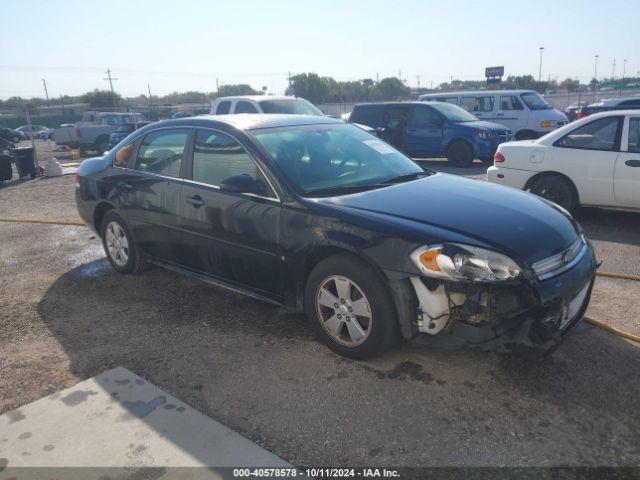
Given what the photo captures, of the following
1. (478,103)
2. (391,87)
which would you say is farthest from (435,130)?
(391,87)

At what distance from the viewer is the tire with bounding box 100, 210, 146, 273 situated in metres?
5.31

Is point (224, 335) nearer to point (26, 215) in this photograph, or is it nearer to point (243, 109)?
point (26, 215)

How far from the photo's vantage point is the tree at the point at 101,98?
207 feet

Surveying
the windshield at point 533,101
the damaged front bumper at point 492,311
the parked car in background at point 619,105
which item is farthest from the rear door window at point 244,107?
the damaged front bumper at point 492,311

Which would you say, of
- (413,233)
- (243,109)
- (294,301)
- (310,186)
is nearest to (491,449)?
(413,233)

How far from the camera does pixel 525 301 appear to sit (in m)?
3.01

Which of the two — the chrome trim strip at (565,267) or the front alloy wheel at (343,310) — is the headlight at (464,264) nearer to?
the chrome trim strip at (565,267)

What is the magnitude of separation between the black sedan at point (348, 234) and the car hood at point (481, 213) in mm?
13

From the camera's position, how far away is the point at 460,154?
13328 millimetres

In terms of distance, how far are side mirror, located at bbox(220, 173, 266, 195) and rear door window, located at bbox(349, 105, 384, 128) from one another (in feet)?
36.1

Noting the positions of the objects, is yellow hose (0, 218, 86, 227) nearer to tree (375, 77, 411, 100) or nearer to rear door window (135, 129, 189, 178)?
rear door window (135, 129, 189, 178)

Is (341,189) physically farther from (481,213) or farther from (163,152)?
(163,152)

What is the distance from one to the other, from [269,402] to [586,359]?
206 cm

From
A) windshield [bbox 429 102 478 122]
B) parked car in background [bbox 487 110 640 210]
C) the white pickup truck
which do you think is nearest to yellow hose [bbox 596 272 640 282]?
parked car in background [bbox 487 110 640 210]
